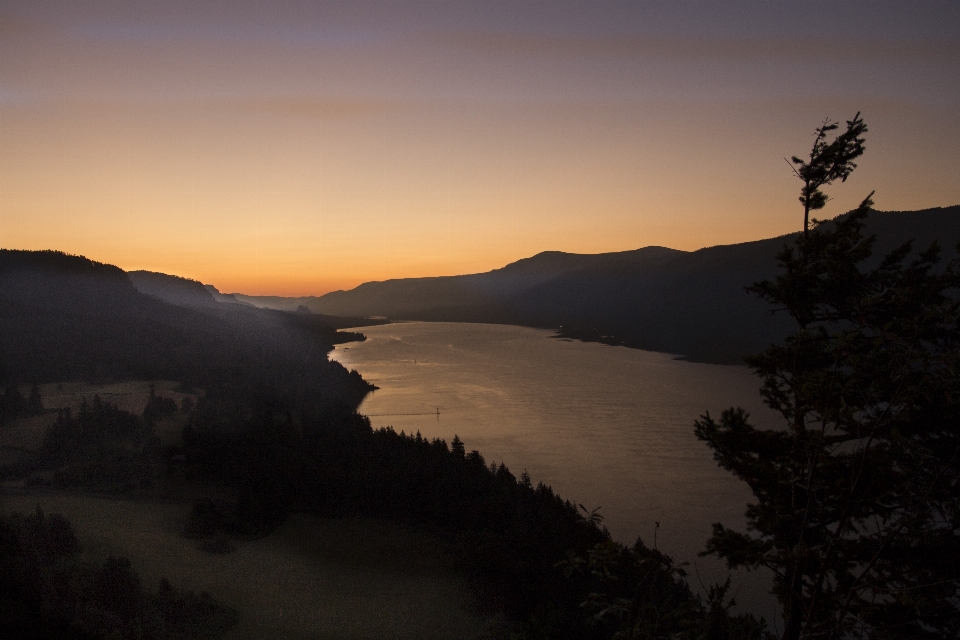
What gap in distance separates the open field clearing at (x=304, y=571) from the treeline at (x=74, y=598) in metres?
0.68

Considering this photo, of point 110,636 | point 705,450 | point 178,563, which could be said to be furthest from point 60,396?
point 705,450

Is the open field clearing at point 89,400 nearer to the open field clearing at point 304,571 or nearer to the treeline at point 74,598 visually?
the open field clearing at point 304,571

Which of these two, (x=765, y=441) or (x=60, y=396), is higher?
(x=765, y=441)

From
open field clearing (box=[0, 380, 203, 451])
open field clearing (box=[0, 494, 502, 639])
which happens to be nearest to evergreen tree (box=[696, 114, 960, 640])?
open field clearing (box=[0, 494, 502, 639])

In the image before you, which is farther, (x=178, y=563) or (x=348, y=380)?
(x=348, y=380)

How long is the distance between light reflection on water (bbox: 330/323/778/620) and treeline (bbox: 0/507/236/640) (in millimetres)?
9592

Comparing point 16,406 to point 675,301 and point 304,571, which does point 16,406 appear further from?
point 675,301

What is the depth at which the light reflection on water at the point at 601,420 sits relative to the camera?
18922 mm

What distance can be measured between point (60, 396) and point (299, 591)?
29.7 metres

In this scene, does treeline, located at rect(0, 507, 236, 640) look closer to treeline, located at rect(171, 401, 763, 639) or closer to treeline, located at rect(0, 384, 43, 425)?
treeline, located at rect(171, 401, 763, 639)

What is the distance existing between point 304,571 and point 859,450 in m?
14.0

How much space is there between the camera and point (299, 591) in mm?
13383

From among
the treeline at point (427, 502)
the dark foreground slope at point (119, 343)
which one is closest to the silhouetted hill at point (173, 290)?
the dark foreground slope at point (119, 343)

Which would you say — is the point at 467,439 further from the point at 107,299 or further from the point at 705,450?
the point at 107,299
